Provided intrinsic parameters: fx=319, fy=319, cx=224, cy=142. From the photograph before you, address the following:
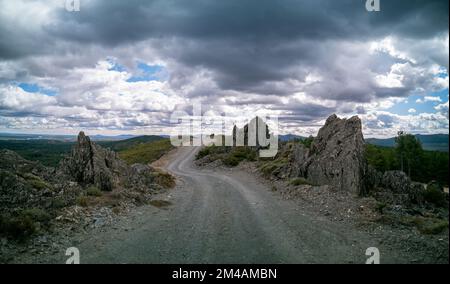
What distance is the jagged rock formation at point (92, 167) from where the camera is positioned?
20.3 metres

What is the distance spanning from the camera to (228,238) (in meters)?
12.2

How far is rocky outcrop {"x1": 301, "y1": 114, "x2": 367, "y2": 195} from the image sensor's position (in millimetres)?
19359

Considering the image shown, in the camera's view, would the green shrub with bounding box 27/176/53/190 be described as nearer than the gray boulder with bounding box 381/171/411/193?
Yes

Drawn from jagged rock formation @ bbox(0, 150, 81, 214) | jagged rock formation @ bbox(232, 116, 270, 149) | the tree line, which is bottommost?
the tree line

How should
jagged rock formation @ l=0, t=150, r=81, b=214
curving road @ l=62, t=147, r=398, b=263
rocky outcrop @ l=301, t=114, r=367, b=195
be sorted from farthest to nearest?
rocky outcrop @ l=301, t=114, r=367, b=195 → jagged rock formation @ l=0, t=150, r=81, b=214 → curving road @ l=62, t=147, r=398, b=263

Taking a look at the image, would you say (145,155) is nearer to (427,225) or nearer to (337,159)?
(337,159)

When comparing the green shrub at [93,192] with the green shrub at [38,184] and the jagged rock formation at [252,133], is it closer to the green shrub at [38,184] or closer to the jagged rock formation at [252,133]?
the green shrub at [38,184]

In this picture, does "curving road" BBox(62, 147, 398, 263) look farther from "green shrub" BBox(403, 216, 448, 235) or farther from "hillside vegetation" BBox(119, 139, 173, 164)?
"hillside vegetation" BBox(119, 139, 173, 164)

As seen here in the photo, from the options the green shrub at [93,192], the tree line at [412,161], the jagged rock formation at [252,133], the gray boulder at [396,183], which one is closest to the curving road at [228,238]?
the green shrub at [93,192]

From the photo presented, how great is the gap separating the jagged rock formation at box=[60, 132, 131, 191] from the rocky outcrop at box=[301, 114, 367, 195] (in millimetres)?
14008

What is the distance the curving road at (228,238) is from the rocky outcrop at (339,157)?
371cm

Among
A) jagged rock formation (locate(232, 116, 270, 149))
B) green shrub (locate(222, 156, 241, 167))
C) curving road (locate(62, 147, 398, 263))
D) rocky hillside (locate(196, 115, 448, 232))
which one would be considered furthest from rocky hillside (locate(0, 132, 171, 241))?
jagged rock formation (locate(232, 116, 270, 149))

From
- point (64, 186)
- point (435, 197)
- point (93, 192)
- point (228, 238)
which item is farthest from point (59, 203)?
point (435, 197)
